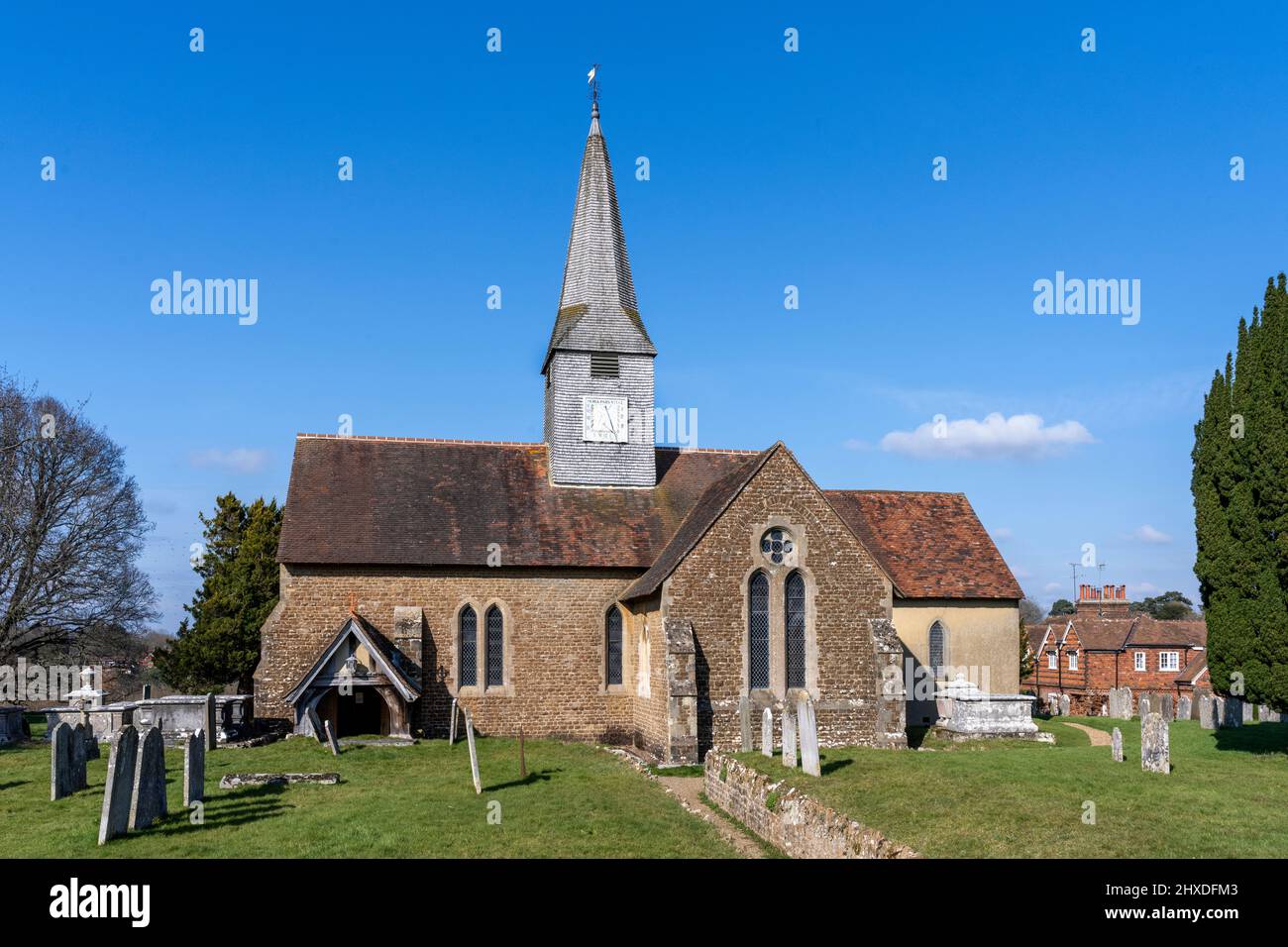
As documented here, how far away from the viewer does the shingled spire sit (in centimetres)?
3259

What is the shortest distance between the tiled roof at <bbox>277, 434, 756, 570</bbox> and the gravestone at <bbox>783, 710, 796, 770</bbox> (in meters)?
10.2

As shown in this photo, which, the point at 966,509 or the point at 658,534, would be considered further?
the point at 966,509

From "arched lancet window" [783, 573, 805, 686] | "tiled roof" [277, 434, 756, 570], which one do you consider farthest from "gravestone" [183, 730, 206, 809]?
"arched lancet window" [783, 573, 805, 686]

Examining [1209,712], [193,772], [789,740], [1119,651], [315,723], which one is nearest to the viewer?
[193,772]

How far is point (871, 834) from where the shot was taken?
12.7 metres

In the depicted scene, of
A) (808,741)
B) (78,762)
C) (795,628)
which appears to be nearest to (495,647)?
(795,628)

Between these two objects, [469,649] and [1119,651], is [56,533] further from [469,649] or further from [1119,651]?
[1119,651]

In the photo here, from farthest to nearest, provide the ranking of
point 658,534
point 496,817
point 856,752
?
point 658,534 → point 856,752 → point 496,817

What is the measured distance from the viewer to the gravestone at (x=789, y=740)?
65.5ft

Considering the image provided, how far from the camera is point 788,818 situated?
15.5m

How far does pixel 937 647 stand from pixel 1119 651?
29.3 metres

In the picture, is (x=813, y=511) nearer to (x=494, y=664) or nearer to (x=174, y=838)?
(x=494, y=664)
